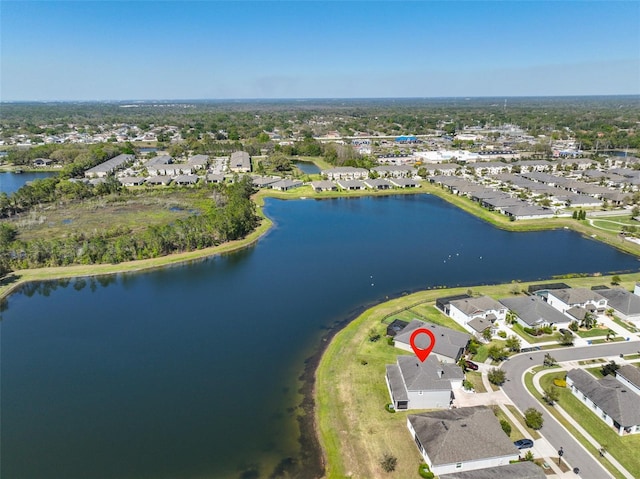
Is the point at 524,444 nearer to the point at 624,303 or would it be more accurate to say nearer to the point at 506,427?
the point at 506,427

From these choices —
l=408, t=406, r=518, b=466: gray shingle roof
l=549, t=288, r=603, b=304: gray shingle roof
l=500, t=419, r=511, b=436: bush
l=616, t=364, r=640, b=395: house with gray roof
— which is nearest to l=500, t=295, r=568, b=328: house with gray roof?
l=549, t=288, r=603, b=304: gray shingle roof

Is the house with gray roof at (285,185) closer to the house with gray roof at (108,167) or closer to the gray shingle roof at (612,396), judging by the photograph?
the house with gray roof at (108,167)

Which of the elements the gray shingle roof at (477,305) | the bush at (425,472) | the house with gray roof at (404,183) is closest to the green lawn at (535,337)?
the gray shingle roof at (477,305)

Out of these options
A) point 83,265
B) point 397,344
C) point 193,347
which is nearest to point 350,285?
point 397,344

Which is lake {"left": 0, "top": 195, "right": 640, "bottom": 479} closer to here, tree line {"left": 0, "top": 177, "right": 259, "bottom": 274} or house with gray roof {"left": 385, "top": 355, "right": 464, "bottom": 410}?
tree line {"left": 0, "top": 177, "right": 259, "bottom": 274}

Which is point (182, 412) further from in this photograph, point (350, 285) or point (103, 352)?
point (350, 285)
